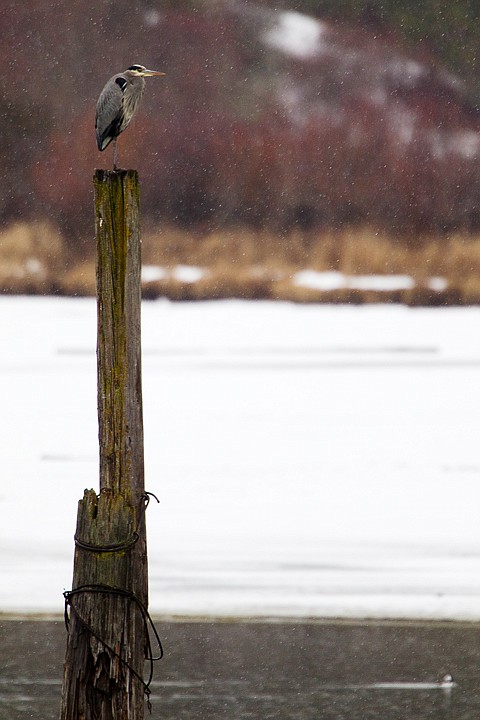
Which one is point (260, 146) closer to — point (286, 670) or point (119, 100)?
point (119, 100)

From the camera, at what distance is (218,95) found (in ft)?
15.4

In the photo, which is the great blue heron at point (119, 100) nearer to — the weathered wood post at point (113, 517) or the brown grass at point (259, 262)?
the weathered wood post at point (113, 517)

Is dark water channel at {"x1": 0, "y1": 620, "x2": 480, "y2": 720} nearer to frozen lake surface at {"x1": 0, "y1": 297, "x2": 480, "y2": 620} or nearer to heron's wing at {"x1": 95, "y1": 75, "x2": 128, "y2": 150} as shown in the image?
frozen lake surface at {"x1": 0, "y1": 297, "x2": 480, "y2": 620}

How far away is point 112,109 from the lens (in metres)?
2.72

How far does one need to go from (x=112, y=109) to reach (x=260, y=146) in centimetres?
205

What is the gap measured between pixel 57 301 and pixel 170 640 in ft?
5.41

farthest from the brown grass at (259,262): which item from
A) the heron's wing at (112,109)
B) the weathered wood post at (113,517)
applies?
the weathered wood post at (113,517)

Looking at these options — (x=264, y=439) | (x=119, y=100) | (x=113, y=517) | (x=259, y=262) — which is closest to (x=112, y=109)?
(x=119, y=100)

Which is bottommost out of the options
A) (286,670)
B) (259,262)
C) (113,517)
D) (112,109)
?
(286,670)

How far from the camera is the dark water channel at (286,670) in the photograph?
3.35m

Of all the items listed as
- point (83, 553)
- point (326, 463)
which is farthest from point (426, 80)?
point (83, 553)

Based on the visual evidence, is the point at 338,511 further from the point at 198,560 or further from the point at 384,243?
the point at 384,243

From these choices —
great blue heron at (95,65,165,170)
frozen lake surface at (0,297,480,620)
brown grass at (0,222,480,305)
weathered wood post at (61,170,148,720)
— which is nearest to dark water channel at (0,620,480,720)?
frozen lake surface at (0,297,480,620)

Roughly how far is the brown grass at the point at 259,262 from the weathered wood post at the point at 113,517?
2435 mm
